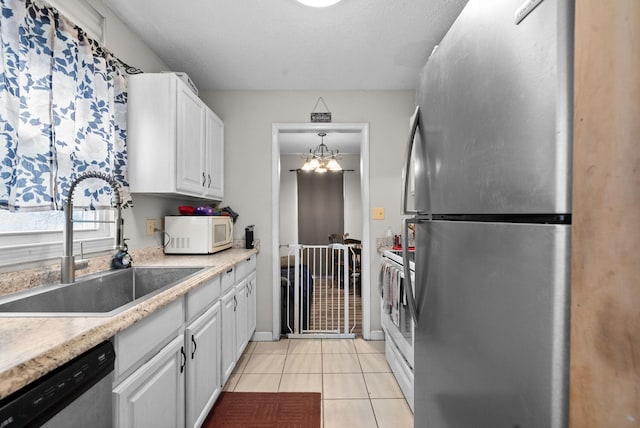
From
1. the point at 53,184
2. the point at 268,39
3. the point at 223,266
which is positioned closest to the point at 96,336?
the point at 53,184

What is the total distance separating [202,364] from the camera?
167 cm

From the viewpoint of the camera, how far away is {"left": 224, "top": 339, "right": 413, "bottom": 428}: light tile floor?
6.44 ft

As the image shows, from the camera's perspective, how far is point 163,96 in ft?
6.86

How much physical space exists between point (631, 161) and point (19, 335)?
51.7 inches

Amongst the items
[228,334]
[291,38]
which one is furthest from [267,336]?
[291,38]

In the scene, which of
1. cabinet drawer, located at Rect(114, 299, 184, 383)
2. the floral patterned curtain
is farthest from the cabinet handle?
the floral patterned curtain

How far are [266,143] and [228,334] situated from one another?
1883 millimetres

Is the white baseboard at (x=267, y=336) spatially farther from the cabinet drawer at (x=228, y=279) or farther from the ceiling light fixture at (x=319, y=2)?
the ceiling light fixture at (x=319, y=2)

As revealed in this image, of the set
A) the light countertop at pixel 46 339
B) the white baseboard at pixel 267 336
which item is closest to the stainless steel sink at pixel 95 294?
the light countertop at pixel 46 339

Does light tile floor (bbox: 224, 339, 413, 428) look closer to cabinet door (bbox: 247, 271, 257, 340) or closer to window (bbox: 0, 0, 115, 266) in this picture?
cabinet door (bbox: 247, 271, 257, 340)

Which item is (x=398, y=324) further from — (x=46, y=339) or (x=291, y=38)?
(x=291, y=38)

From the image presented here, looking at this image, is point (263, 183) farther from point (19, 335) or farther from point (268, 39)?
point (19, 335)

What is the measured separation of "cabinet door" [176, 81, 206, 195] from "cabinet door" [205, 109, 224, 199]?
0.36 ft

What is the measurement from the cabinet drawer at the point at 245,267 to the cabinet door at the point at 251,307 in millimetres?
77
